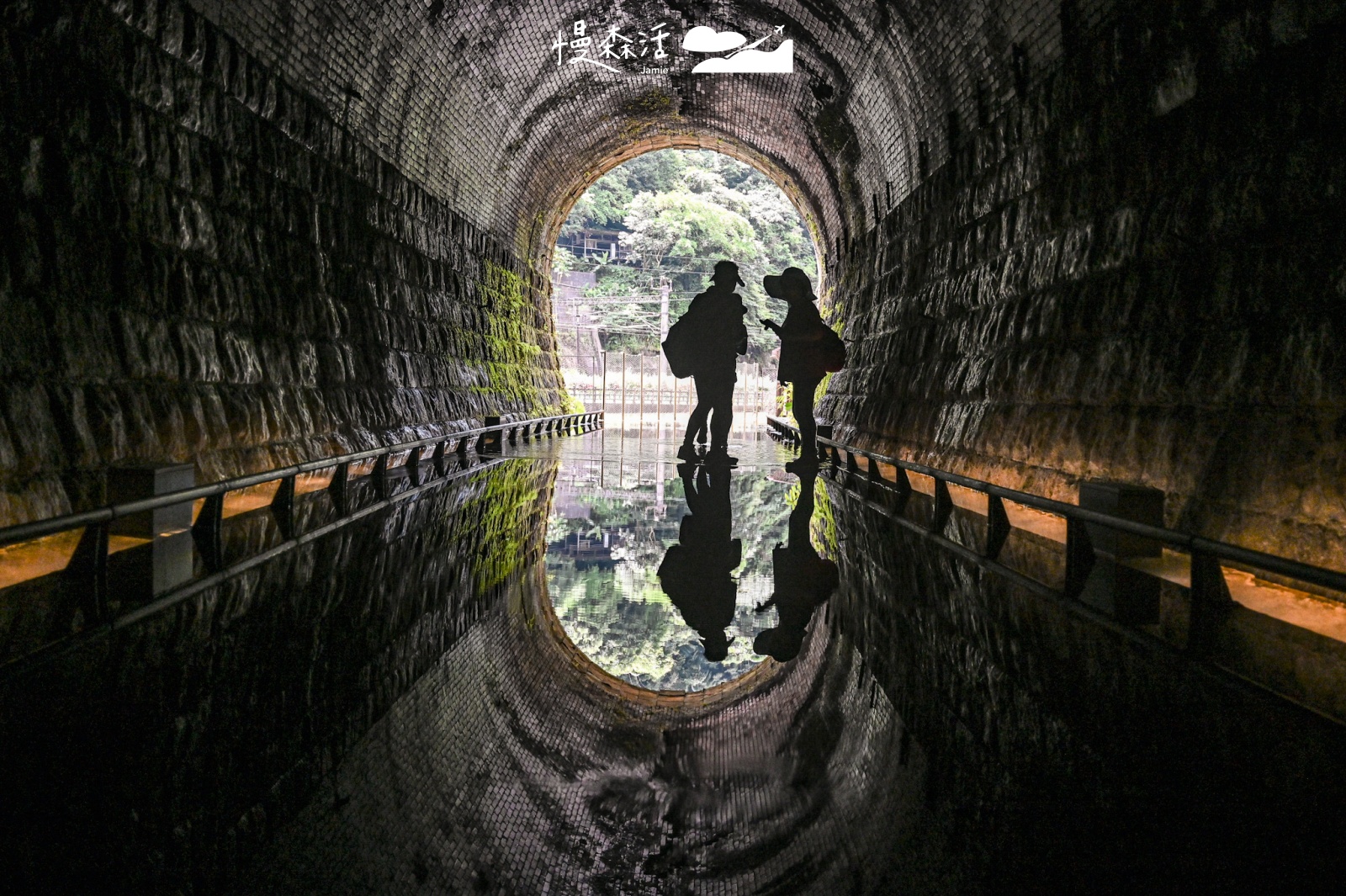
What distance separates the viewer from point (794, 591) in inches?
220

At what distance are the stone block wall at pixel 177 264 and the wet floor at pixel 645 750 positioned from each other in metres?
1.84

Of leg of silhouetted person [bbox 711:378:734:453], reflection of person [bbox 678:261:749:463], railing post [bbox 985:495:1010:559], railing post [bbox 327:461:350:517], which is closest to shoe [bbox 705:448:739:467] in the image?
leg of silhouetted person [bbox 711:378:734:453]

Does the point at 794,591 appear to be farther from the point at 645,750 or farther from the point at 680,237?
the point at 680,237

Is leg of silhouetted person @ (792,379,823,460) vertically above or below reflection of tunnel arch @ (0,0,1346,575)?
below

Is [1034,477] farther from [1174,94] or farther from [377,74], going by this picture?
[377,74]

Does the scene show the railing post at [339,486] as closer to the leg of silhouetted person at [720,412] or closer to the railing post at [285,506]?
the railing post at [285,506]

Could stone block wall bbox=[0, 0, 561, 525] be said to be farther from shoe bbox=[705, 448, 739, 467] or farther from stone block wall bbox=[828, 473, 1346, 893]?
stone block wall bbox=[828, 473, 1346, 893]

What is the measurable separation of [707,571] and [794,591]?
0.66 m

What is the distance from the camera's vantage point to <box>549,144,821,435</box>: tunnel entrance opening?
138 ft

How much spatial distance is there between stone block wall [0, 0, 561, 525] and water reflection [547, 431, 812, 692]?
2.76 meters

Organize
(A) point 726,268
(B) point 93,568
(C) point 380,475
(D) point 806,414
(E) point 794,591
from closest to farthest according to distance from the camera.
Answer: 1. (B) point 93,568
2. (E) point 794,591
3. (C) point 380,475
4. (D) point 806,414
5. (A) point 726,268

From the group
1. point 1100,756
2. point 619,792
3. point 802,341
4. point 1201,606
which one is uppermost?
point 802,341

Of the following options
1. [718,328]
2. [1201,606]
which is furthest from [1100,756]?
[718,328]

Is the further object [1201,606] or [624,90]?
[624,90]
